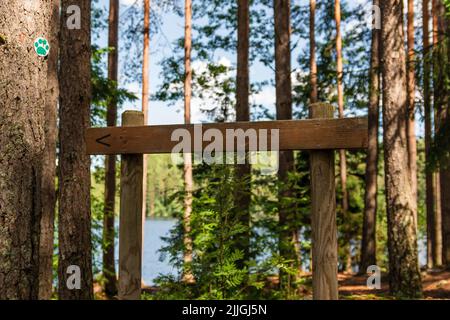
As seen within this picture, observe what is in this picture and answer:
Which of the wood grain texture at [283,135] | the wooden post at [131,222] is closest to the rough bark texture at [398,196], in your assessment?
the wood grain texture at [283,135]

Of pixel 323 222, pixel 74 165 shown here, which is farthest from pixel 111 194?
pixel 323 222

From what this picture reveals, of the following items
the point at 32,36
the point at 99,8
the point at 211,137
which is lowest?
the point at 211,137

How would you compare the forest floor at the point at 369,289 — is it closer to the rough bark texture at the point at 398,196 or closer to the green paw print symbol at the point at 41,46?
the rough bark texture at the point at 398,196

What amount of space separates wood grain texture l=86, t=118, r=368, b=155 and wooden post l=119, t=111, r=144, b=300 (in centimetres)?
15

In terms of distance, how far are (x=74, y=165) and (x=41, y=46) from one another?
145 inches

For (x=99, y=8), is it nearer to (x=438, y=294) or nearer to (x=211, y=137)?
(x=438, y=294)

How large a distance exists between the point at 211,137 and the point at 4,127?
5.22 feet

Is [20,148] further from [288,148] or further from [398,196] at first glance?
[398,196]

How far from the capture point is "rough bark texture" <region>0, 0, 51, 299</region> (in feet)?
11.8

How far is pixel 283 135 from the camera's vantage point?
142 inches

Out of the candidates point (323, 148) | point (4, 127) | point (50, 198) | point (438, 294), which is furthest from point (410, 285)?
point (4, 127)

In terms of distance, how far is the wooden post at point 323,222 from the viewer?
3.62 m

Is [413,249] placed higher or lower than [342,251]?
higher
